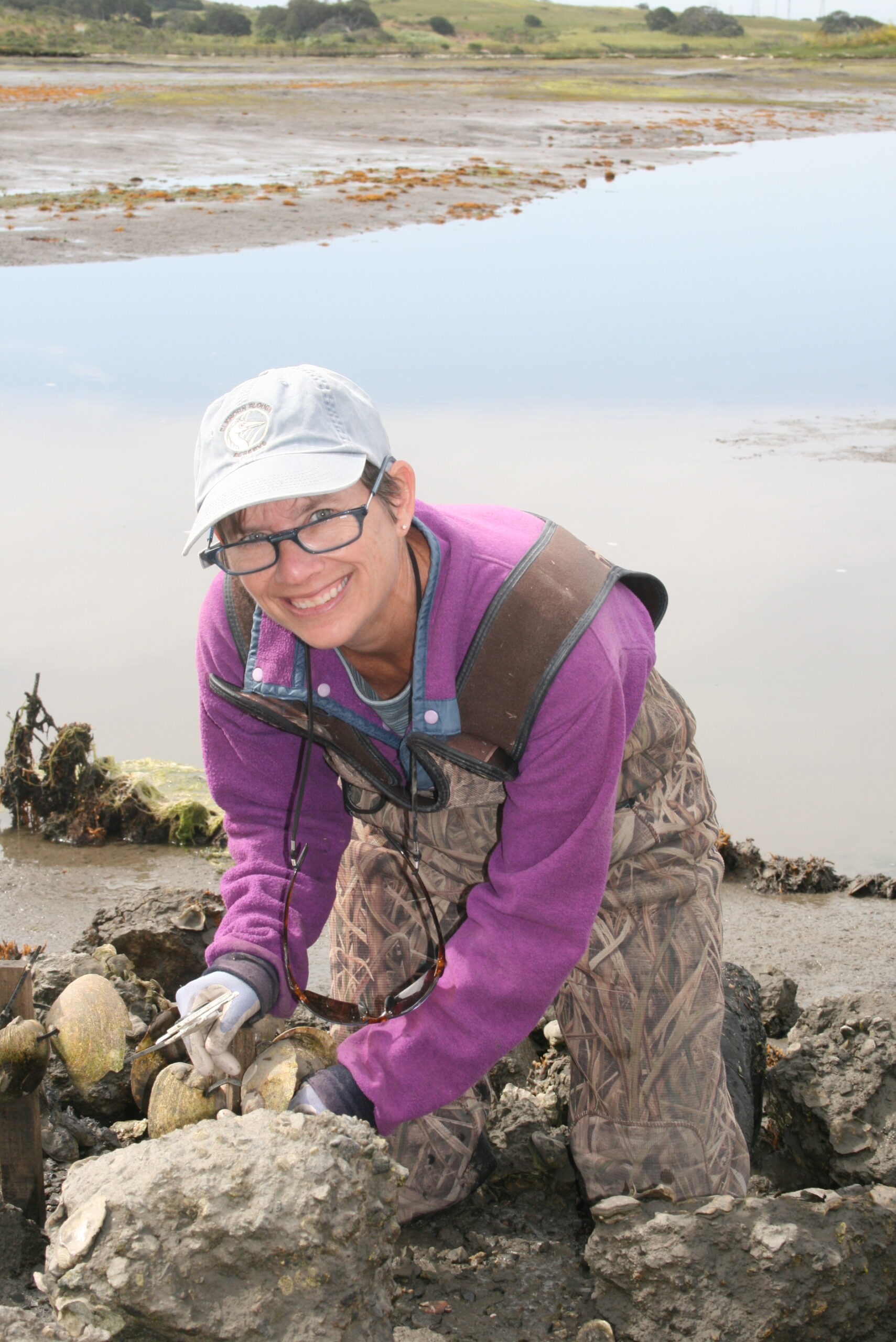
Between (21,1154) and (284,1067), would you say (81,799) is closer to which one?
(21,1154)

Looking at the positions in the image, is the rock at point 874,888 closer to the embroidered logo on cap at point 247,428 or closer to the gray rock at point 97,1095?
the gray rock at point 97,1095

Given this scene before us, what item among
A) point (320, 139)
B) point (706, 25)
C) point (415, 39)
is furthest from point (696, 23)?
point (320, 139)

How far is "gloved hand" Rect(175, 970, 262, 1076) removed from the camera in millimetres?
2395

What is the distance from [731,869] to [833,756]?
75 centimetres

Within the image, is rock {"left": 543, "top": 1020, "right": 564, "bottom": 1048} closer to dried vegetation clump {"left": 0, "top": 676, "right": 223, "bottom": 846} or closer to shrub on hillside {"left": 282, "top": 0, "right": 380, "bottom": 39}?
dried vegetation clump {"left": 0, "top": 676, "right": 223, "bottom": 846}

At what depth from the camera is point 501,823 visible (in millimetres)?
2488

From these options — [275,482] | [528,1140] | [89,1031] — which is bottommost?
[528,1140]

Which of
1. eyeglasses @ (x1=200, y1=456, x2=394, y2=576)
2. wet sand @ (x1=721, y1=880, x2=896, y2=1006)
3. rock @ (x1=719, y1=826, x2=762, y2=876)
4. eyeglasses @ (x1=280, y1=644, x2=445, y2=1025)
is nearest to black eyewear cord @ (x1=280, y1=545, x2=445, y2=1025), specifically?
eyeglasses @ (x1=280, y1=644, x2=445, y2=1025)

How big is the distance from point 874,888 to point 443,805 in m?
2.12

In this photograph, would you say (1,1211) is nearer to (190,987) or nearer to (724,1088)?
(190,987)

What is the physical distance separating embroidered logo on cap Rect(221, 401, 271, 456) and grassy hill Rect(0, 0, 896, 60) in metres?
53.3

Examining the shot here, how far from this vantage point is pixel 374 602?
2111 mm

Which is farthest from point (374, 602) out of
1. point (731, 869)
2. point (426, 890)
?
point (731, 869)

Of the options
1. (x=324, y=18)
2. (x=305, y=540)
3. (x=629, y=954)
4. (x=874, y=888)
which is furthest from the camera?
(x=324, y=18)
